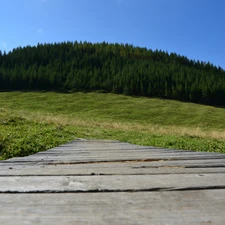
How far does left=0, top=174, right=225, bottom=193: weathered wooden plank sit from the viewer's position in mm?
2012

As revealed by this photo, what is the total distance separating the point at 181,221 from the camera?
1.39m

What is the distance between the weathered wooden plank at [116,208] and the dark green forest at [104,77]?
309 feet

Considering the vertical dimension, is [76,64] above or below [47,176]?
above

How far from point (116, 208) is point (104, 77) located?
112 metres

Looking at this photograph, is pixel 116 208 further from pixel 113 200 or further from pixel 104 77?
pixel 104 77

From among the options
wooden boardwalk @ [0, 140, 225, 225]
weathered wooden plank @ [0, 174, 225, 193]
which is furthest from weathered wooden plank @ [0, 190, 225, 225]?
weathered wooden plank @ [0, 174, 225, 193]

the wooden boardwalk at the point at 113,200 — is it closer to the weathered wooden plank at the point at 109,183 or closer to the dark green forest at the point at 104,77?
the weathered wooden plank at the point at 109,183

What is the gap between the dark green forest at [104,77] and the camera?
9525 centimetres

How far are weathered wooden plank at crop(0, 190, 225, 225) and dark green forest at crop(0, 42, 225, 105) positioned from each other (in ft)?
309

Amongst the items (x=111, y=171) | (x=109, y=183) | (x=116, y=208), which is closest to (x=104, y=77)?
(x=111, y=171)

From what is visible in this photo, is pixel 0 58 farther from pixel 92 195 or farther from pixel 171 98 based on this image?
pixel 92 195

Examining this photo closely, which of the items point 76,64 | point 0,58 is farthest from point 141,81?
point 0,58

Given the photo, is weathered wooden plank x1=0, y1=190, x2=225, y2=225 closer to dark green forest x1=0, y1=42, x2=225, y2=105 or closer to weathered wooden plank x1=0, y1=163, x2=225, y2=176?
weathered wooden plank x1=0, y1=163, x2=225, y2=176

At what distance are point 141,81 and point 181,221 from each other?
337 ft
